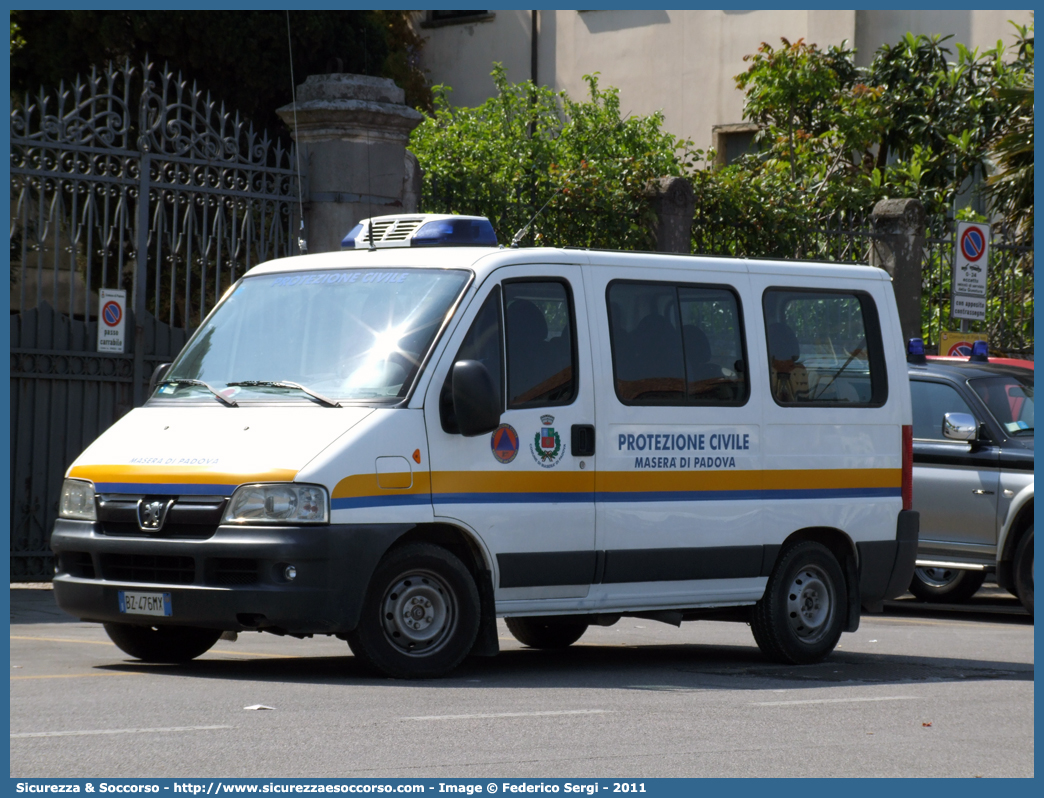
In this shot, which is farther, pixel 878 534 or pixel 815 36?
pixel 815 36

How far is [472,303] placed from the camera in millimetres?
8750

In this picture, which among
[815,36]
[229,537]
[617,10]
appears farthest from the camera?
[617,10]

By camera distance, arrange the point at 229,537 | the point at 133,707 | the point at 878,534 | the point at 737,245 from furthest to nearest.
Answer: the point at 737,245 < the point at 878,534 < the point at 229,537 < the point at 133,707

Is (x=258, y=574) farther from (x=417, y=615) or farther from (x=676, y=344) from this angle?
(x=676, y=344)

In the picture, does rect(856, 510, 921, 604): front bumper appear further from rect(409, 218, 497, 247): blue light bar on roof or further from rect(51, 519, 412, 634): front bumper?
rect(51, 519, 412, 634): front bumper

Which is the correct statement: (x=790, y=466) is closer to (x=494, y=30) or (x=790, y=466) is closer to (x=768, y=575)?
(x=768, y=575)

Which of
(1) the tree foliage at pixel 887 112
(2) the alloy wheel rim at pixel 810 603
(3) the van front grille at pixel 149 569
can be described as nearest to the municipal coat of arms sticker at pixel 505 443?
(3) the van front grille at pixel 149 569

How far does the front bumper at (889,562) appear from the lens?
10430 millimetres

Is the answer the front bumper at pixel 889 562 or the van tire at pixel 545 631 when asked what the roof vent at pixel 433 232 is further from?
the front bumper at pixel 889 562

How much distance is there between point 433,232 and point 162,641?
2.64 meters

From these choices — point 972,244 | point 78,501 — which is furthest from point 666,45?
point 78,501

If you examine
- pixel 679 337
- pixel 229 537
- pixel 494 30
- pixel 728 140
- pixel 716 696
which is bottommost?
pixel 716 696

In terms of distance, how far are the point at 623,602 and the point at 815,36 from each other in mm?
22884

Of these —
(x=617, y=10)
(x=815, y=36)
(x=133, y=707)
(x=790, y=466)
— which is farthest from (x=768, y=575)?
(x=617, y=10)
